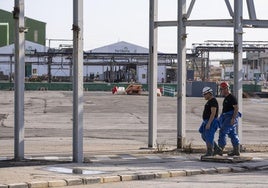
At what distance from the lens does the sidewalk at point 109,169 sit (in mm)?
11516

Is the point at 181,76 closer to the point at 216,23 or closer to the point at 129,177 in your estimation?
the point at 216,23

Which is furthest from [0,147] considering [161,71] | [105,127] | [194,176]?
[161,71]

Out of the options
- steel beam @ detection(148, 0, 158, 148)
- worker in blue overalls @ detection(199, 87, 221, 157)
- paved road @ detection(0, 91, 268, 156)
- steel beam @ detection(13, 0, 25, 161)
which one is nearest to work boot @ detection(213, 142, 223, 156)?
worker in blue overalls @ detection(199, 87, 221, 157)

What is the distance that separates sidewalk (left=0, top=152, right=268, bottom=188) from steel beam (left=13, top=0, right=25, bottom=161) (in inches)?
19.2

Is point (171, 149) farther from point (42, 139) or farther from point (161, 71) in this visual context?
point (161, 71)

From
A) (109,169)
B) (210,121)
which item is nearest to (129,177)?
(109,169)

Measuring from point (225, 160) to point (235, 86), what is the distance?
293 cm

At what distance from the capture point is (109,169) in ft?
43.2

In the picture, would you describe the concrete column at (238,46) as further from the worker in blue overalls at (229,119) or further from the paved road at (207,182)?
the paved road at (207,182)

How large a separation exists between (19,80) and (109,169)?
291cm

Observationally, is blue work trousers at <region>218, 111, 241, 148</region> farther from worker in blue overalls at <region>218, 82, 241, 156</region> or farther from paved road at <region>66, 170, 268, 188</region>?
paved road at <region>66, 170, 268, 188</region>

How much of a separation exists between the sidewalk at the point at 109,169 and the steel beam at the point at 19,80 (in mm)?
487

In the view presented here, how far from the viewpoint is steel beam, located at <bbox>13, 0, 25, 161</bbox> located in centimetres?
1396

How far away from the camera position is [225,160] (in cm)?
1499
